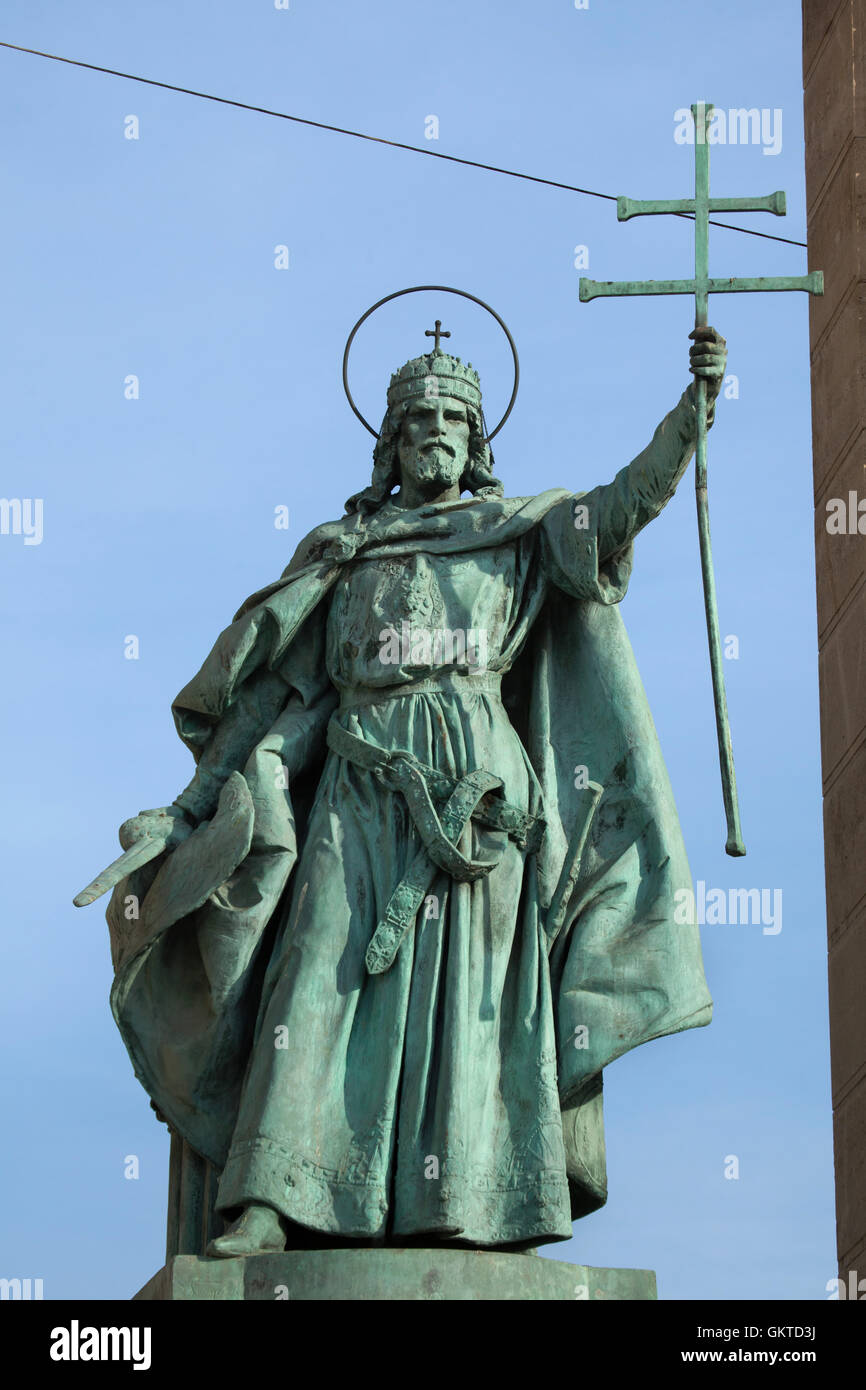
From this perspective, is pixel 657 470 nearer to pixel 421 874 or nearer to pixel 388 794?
pixel 388 794

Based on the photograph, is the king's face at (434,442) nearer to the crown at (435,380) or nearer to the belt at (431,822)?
the crown at (435,380)

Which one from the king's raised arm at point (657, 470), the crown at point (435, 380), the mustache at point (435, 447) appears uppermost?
the crown at point (435, 380)

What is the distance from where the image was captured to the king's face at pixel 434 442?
43.0 feet

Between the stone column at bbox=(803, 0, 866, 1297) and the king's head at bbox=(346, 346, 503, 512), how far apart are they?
2.36 m

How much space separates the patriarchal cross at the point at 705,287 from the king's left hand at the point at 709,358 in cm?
3

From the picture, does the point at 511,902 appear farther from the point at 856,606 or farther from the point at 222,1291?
the point at 856,606

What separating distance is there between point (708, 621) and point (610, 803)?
0.93 m

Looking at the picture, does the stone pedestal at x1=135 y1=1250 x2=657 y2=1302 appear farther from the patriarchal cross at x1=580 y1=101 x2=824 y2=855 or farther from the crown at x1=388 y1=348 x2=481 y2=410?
the crown at x1=388 y1=348 x2=481 y2=410

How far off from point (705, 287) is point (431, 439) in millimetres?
1463

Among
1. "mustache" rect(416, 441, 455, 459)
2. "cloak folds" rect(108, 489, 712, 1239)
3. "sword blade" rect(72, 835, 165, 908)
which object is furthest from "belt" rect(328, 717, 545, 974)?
"mustache" rect(416, 441, 455, 459)

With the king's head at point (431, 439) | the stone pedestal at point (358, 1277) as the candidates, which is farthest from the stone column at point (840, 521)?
the stone pedestal at point (358, 1277)

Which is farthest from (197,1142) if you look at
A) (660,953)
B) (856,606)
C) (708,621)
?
(856,606)
